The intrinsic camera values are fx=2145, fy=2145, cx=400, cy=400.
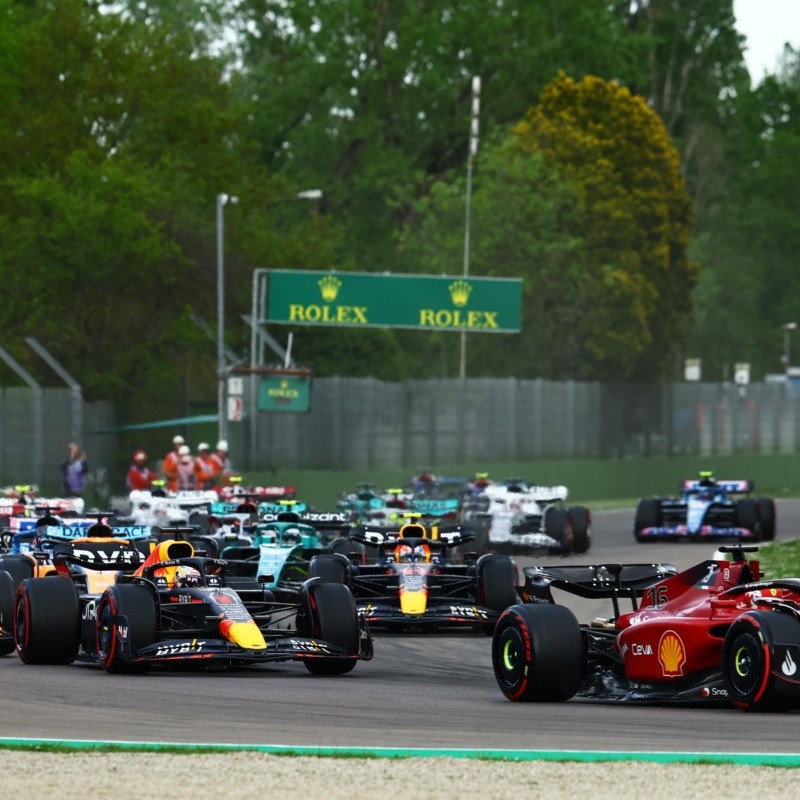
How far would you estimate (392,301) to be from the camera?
46188 mm

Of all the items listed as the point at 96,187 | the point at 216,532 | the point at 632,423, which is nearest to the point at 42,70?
the point at 96,187

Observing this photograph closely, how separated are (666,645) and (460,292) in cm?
3330

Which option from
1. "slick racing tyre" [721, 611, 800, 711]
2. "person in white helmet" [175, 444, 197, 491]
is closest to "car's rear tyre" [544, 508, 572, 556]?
"person in white helmet" [175, 444, 197, 491]

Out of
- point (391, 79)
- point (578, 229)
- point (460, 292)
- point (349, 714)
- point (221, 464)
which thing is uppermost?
point (391, 79)

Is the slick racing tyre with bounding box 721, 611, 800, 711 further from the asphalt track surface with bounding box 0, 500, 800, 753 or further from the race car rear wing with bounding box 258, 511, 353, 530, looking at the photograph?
the race car rear wing with bounding box 258, 511, 353, 530

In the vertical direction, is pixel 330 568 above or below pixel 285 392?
below

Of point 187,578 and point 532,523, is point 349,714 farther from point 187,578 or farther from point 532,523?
point 532,523

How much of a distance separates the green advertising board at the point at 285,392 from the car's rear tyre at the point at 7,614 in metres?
24.7

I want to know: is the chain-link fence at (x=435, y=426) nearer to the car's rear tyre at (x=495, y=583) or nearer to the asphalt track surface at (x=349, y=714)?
the car's rear tyre at (x=495, y=583)

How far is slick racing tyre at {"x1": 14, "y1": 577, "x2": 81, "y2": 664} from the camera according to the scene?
16469 millimetres

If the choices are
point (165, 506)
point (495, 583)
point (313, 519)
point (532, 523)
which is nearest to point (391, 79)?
point (532, 523)

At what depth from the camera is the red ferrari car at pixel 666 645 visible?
1267cm

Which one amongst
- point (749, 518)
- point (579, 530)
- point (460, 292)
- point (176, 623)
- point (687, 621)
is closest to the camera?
point (687, 621)

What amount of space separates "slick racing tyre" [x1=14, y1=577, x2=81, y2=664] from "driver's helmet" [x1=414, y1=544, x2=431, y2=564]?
5241 millimetres
